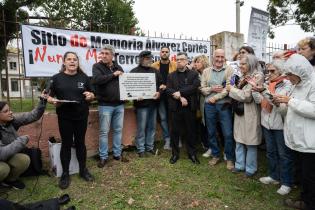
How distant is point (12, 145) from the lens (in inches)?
157

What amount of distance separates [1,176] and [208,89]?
356 centimetres

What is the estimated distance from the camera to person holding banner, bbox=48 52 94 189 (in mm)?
4184

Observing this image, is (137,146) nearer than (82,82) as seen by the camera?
No

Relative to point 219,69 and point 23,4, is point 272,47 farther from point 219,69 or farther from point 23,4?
point 23,4

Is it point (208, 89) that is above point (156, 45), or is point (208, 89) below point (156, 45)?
below

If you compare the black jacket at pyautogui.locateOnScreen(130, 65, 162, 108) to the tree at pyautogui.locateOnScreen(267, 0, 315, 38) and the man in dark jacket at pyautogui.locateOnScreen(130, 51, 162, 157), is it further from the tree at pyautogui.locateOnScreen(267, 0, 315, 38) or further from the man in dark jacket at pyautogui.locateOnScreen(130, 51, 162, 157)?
the tree at pyautogui.locateOnScreen(267, 0, 315, 38)

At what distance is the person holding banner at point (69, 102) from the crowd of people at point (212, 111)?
0.01 metres

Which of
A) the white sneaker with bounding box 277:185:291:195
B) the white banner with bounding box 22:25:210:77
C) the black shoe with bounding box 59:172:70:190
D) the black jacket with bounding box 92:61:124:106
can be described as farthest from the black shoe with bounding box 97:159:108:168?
the white sneaker with bounding box 277:185:291:195

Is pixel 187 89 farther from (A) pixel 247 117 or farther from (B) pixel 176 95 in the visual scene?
(A) pixel 247 117

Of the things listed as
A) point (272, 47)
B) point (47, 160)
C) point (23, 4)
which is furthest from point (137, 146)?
point (23, 4)

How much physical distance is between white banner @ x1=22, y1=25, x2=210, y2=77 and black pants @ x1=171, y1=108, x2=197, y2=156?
1.87 metres

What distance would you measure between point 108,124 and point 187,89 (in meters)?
1.57

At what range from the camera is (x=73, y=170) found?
478cm

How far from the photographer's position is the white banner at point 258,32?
24.3 ft
